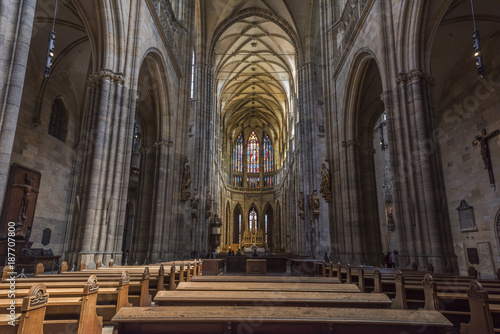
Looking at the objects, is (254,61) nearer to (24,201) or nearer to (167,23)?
(167,23)

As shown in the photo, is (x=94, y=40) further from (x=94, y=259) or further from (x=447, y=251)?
(x=447, y=251)

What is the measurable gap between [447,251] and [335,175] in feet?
25.0

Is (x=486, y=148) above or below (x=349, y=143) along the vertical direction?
below

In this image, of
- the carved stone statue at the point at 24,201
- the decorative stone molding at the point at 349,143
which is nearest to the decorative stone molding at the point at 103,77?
the carved stone statue at the point at 24,201

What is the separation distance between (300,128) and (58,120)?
16.0 metres

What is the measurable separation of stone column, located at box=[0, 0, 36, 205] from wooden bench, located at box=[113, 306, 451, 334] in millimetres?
3999

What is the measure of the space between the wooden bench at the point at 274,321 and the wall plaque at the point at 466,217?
42.4ft

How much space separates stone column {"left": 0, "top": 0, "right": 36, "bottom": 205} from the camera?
517 centimetres

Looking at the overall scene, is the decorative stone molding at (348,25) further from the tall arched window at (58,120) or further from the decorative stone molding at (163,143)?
the tall arched window at (58,120)

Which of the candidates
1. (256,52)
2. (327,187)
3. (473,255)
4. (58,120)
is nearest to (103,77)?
(58,120)

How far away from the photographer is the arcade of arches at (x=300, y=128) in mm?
8578

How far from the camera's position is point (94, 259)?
8375 millimetres

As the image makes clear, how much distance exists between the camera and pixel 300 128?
2473cm

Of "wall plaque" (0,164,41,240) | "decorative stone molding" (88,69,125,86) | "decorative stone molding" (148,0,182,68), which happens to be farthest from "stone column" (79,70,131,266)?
"wall plaque" (0,164,41,240)
